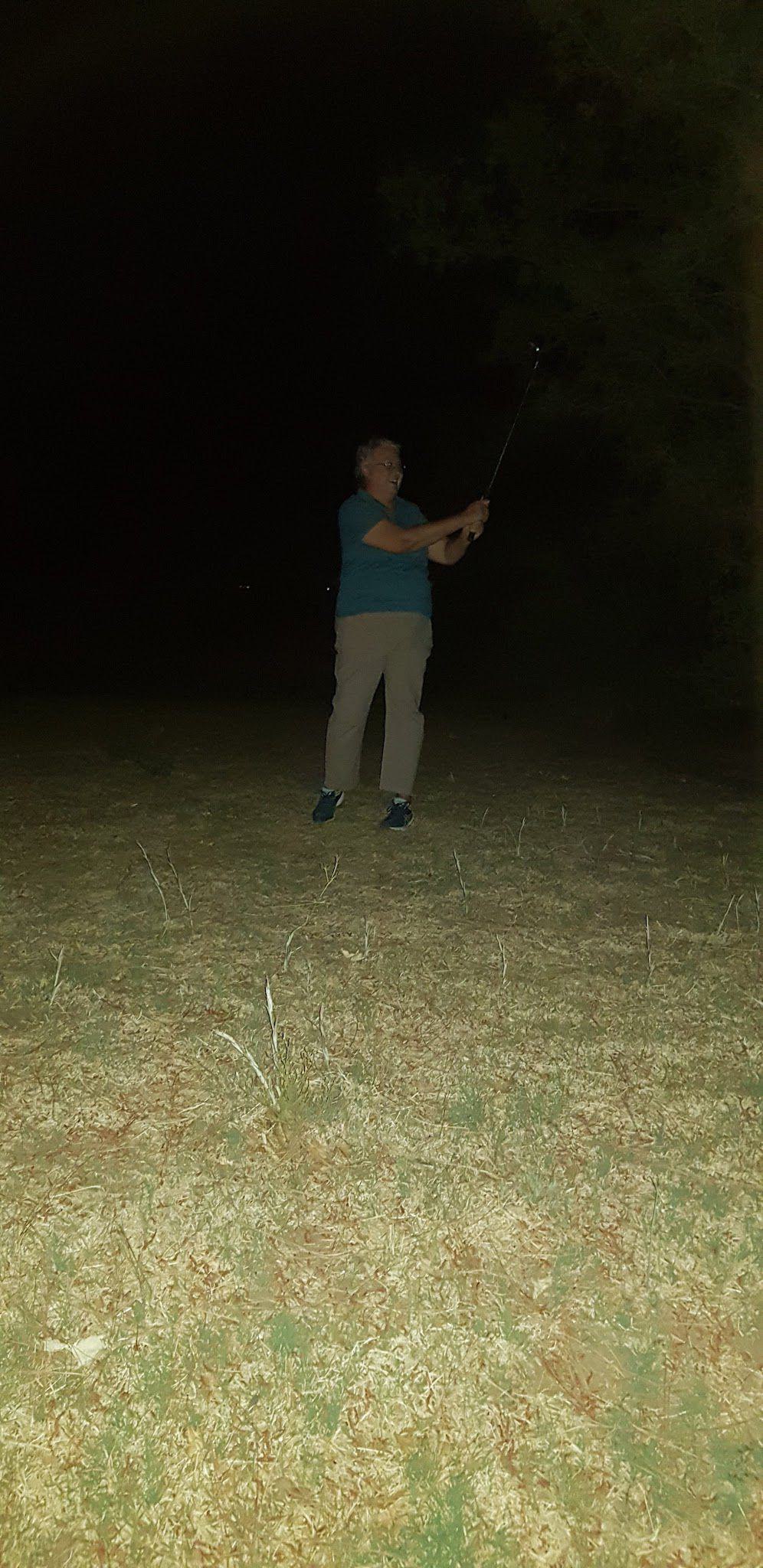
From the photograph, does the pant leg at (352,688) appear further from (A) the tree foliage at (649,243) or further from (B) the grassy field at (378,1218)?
(A) the tree foliage at (649,243)

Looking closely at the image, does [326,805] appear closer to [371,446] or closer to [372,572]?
[372,572]

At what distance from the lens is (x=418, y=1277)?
5.52 ft

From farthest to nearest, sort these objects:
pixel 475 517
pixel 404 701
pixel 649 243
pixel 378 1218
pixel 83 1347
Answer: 1. pixel 649 243
2. pixel 404 701
3. pixel 475 517
4. pixel 378 1218
5. pixel 83 1347

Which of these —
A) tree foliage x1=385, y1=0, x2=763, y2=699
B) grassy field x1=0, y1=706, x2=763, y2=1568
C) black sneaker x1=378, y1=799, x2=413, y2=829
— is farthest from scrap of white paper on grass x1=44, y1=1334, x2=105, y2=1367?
tree foliage x1=385, y1=0, x2=763, y2=699

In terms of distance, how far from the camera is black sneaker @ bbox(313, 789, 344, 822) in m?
4.29

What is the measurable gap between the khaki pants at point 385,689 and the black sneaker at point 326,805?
0.12ft

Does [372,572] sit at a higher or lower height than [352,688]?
higher

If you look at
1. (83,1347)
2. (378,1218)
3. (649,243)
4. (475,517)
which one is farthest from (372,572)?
(649,243)

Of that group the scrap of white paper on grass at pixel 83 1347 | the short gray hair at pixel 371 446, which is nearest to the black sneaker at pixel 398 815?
the short gray hair at pixel 371 446

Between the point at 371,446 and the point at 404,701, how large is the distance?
0.97 meters

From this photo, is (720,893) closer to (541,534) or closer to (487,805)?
(487,805)

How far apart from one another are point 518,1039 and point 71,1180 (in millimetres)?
1009

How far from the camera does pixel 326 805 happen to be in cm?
430

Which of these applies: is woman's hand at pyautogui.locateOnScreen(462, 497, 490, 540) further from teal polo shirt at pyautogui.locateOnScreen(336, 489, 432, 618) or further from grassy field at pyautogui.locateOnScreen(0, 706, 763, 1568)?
grassy field at pyautogui.locateOnScreen(0, 706, 763, 1568)
